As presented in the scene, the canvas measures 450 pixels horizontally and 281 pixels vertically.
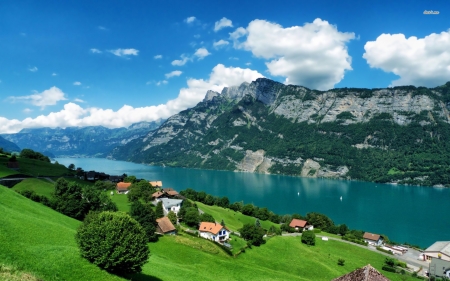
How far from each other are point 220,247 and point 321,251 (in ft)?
89.8

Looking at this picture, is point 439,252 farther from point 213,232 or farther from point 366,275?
point 366,275

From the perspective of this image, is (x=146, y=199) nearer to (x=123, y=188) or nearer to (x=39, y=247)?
(x=123, y=188)

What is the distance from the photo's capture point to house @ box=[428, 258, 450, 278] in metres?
56.4

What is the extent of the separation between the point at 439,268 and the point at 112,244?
225 ft

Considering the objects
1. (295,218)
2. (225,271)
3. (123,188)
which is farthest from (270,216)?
(225,271)

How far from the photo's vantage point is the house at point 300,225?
3302 inches

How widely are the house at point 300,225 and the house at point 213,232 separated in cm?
3426

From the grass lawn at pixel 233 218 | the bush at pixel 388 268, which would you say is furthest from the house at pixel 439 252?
the grass lawn at pixel 233 218

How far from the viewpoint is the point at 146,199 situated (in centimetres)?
7150

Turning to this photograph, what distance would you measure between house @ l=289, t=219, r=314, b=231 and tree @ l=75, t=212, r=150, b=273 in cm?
7203

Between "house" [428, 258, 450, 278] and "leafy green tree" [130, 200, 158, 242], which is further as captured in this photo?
"house" [428, 258, 450, 278]

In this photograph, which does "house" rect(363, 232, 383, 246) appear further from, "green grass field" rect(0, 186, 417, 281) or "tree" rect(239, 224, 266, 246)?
"tree" rect(239, 224, 266, 246)

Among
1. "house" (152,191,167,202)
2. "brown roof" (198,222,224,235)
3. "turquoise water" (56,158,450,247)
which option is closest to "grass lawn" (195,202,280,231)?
"house" (152,191,167,202)

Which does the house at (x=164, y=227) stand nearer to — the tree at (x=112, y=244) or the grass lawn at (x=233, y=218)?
the tree at (x=112, y=244)
